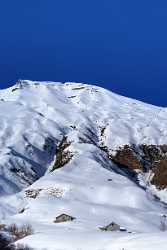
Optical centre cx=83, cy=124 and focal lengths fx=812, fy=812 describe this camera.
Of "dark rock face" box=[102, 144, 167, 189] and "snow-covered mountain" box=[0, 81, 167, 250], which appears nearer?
"snow-covered mountain" box=[0, 81, 167, 250]

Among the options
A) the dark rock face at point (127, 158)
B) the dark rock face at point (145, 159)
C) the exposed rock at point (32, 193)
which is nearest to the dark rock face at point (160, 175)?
the dark rock face at point (145, 159)

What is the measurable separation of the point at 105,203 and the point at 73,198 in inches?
190

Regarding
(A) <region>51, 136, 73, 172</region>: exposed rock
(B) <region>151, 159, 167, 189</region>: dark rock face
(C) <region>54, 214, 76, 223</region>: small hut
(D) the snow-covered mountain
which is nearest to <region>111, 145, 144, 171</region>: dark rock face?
(D) the snow-covered mountain

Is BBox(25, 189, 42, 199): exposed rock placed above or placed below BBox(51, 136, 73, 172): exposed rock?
below

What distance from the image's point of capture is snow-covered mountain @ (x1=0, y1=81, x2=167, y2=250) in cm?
5344

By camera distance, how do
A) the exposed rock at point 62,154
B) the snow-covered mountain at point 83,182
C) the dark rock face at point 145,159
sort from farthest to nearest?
the dark rock face at point 145,159, the exposed rock at point 62,154, the snow-covered mountain at point 83,182

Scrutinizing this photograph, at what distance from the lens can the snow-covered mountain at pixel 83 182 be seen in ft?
175

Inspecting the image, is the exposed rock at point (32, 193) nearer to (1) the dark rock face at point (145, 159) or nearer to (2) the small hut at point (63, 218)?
(2) the small hut at point (63, 218)

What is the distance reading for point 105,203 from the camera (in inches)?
4722

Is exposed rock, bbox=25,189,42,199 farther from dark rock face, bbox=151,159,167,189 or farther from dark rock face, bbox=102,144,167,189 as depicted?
dark rock face, bbox=102,144,167,189

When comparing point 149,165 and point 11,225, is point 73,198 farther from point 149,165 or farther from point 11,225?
point 149,165

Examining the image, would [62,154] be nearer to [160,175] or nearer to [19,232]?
[160,175]

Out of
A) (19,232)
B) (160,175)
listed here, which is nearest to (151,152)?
(160,175)

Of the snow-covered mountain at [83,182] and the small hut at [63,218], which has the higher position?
the snow-covered mountain at [83,182]
